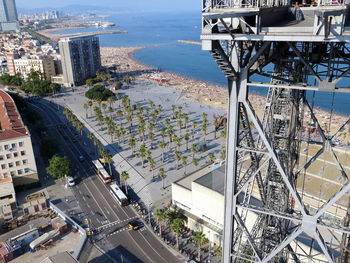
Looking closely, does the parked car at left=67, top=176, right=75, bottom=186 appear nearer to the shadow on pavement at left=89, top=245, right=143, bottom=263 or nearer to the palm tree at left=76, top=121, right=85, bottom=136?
the shadow on pavement at left=89, top=245, right=143, bottom=263

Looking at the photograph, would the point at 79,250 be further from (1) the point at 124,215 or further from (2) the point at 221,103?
(2) the point at 221,103

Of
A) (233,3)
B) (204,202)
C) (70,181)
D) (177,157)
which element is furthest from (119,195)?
(233,3)

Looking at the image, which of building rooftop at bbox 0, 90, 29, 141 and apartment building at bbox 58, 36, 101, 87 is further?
apartment building at bbox 58, 36, 101, 87

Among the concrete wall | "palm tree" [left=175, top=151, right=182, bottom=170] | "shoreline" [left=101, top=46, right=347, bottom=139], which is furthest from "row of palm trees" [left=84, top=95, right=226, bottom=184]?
"shoreline" [left=101, top=46, right=347, bottom=139]

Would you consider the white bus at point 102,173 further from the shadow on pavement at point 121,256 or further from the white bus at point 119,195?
the shadow on pavement at point 121,256

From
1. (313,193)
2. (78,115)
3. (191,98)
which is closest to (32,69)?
(78,115)

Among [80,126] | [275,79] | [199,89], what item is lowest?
[199,89]

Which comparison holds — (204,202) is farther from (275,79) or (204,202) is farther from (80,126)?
(80,126)
